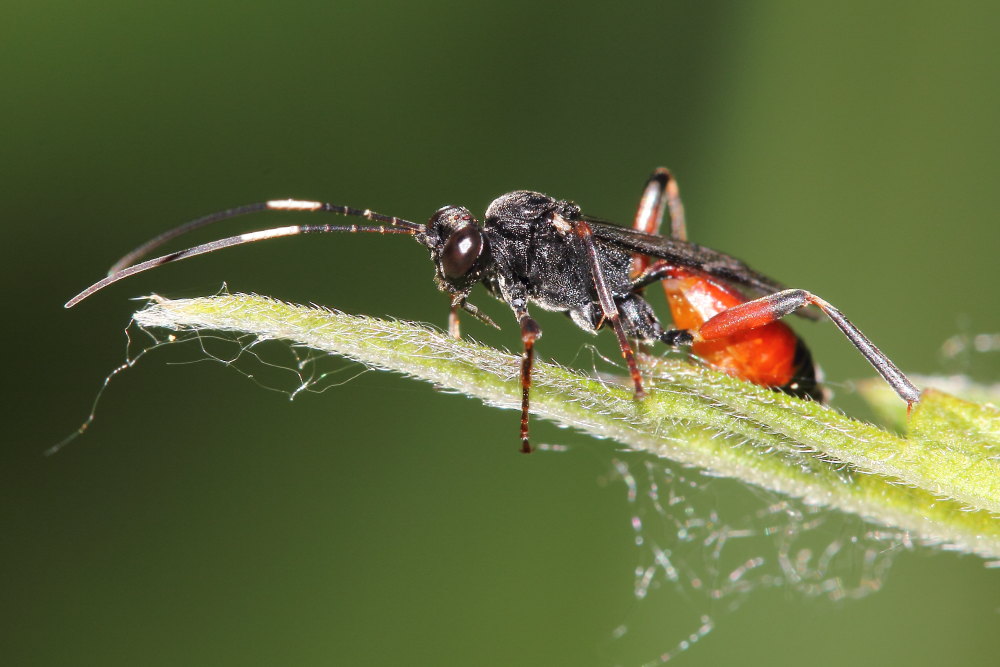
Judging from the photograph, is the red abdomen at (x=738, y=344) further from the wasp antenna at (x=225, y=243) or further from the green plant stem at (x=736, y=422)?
the wasp antenna at (x=225, y=243)

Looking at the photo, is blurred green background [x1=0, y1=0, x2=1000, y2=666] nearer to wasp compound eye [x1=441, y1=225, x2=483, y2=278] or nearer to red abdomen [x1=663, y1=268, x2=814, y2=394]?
wasp compound eye [x1=441, y1=225, x2=483, y2=278]

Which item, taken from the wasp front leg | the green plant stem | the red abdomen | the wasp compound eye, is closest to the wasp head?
the wasp compound eye

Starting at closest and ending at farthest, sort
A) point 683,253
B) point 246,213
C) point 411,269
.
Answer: point 246,213
point 683,253
point 411,269

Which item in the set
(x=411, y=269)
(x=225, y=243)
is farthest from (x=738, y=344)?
(x=225, y=243)

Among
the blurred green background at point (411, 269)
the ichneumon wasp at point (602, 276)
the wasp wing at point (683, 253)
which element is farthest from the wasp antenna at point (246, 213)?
the blurred green background at point (411, 269)

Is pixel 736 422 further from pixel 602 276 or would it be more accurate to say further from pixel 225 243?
pixel 225 243

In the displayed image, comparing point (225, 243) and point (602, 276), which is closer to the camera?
point (225, 243)
